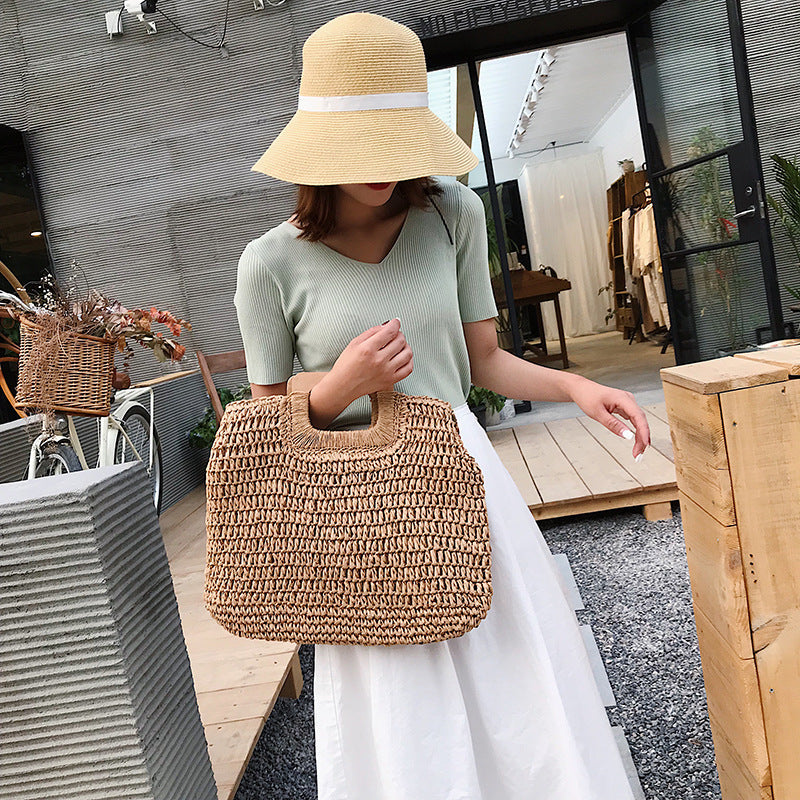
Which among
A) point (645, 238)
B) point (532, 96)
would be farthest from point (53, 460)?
point (532, 96)

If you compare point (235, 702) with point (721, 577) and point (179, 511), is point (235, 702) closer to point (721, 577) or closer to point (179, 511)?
point (721, 577)

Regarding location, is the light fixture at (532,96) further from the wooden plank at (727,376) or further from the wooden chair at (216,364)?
the wooden plank at (727,376)

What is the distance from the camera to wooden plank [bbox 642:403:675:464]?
11.8 ft

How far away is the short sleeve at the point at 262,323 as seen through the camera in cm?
100

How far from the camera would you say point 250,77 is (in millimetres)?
5004

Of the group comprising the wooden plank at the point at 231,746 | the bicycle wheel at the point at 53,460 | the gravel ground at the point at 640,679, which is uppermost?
the bicycle wheel at the point at 53,460

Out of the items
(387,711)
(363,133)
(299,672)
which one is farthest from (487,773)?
(299,672)

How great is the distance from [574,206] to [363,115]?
37.6ft

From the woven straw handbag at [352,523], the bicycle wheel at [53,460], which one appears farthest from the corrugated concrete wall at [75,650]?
the bicycle wheel at [53,460]

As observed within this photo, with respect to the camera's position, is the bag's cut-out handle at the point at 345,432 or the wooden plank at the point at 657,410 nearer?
the bag's cut-out handle at the point at 345,432

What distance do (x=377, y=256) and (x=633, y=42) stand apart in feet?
14.7

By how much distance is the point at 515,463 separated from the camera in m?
3.84

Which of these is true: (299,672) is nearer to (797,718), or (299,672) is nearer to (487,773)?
(487,773)

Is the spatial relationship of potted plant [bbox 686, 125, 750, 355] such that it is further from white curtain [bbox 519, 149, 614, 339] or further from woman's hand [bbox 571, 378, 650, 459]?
white curtain [bbox 519, 149, 614, 339]
